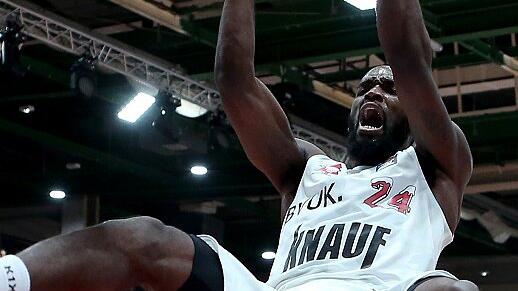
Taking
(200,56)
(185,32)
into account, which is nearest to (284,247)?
(185,32)

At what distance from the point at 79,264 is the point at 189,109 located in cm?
694

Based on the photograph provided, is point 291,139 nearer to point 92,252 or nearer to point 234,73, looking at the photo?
point 234,73

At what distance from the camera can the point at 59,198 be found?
1216 centimetres

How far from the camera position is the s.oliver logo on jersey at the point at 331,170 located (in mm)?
3167

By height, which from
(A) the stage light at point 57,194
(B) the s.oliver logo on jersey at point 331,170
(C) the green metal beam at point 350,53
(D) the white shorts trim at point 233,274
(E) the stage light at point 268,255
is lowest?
(D) the white shorts trim at point 233,274

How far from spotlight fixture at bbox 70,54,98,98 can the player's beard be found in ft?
16.3

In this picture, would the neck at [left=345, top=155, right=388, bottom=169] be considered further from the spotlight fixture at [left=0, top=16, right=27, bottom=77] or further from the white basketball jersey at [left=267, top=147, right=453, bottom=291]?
the spotlight fixture at [left=0, top=16, right=27, bottom=77]

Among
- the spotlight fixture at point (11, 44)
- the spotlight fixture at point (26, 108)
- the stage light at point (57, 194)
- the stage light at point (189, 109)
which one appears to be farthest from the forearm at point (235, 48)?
the stage light at point (57, 194)

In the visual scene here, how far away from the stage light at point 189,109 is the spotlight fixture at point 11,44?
1.70 meters

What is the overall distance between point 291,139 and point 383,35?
460 mm

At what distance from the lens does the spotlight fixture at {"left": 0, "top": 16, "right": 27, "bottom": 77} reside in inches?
292

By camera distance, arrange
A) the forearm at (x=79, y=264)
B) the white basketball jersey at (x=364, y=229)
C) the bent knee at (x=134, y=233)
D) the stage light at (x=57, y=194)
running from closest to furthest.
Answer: the forearm at (x=79, y=264), the bent knee at (x=134, y=233), the white basketball jersey at (x=364, y=229), the stage light at (x=57, y=194)

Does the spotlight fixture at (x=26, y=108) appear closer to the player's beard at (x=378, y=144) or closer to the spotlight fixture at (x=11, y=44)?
the spotlight fixture at (x=11, y=44)

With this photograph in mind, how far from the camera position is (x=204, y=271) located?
248 cm
